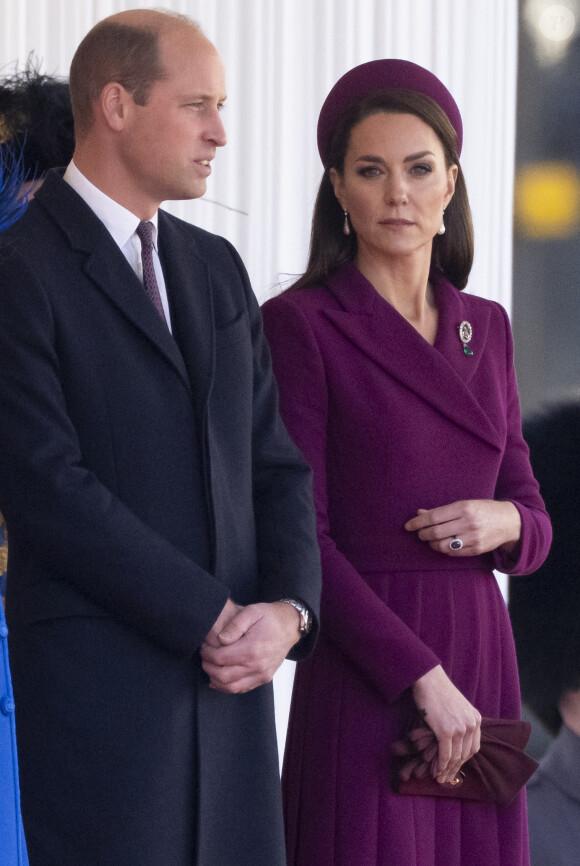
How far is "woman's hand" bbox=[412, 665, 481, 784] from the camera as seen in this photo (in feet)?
6.59

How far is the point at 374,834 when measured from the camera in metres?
2.07

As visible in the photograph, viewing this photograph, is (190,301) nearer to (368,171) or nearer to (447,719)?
(368,171)

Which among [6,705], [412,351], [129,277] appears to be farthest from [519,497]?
[6,705]

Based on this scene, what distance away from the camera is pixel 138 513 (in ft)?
5.74

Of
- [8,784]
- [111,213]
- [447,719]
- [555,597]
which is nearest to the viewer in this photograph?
[8,784]

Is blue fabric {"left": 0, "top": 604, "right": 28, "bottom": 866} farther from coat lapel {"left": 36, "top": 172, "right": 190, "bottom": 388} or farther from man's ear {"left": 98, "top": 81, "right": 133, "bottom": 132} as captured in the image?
man's ear {"left": 98, "top": 81, "right": 133, "bottom": 132}

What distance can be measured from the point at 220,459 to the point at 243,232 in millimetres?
1989

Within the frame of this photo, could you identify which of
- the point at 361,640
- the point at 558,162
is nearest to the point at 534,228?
the point at 558,162

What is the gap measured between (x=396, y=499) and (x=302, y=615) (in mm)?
422

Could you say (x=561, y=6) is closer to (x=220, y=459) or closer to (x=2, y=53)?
(x=2, y=53)

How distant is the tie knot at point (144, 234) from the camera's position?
189 cm

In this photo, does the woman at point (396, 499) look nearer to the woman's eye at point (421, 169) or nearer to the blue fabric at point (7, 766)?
the woman's eye at point (421, 169)

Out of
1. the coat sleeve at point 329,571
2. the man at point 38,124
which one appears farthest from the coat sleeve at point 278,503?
the man at point 38,124

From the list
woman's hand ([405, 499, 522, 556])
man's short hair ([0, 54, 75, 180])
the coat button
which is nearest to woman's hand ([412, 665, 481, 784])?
woman's hand ([405, 499, 522, 556])
